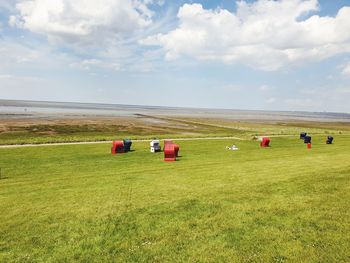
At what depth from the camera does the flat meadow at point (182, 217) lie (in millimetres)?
8461

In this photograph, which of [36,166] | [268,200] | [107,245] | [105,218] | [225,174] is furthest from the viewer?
[36,166]

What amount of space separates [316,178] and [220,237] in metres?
8.91

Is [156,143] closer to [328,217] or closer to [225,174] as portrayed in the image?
[225,174]

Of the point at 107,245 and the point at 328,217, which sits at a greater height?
the point at 328,217

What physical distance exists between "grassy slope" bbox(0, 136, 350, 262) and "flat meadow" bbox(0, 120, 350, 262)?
3 centimetres

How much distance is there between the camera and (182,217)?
10.9 m

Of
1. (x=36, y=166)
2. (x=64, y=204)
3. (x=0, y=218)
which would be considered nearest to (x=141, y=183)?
(x=64, y=204)

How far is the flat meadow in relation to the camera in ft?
27.8

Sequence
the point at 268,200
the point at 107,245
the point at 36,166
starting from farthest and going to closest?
the point at 36,166, the point at 268,200, the point at 107,245

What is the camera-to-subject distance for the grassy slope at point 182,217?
27.8 feet

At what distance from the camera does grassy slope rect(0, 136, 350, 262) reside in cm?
848

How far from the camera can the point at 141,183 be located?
54.2ft

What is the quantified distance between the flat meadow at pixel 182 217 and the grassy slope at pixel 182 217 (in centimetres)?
3

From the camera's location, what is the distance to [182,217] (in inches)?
429
